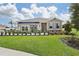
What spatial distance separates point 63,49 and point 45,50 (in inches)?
6.4

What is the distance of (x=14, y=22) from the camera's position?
4.14 m

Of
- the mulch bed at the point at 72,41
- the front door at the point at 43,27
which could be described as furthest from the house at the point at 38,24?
the mulch bed at the point at 72,41

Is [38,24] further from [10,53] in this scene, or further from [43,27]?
[10,53]

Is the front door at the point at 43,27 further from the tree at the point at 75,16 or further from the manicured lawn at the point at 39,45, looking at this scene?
the tree at the point at 75,16

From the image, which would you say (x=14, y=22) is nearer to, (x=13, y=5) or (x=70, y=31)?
(x=13, y=5)

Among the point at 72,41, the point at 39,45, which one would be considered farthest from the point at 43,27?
the point at 72,41

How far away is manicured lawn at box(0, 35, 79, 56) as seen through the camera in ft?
13.5

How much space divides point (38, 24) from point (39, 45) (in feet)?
0.62

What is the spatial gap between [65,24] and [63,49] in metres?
0.23

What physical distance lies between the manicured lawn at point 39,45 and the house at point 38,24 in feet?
0.27

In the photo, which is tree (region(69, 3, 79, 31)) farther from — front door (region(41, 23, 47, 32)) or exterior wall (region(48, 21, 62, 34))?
front door (region(41, 23, 47, 32))

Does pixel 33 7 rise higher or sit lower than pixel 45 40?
higher

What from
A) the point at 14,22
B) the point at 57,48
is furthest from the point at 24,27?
the point at 57,48

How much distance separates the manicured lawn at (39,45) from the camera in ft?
13.5
